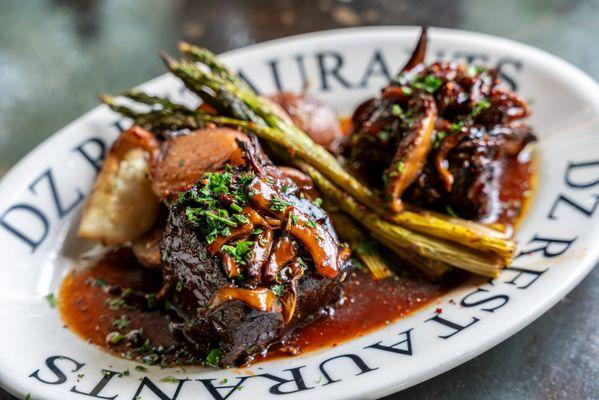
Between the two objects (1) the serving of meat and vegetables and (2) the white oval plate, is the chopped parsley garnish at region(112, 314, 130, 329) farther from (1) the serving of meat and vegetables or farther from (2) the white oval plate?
(2) the white oval plate

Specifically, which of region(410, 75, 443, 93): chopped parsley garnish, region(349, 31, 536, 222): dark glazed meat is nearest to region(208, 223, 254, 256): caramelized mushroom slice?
region(349, 31, 536, 222): dark glazed meat

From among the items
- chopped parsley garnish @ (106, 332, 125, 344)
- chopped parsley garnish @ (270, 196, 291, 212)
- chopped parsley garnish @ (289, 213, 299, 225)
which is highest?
chopped parsley garnish @ (270, 196, 291, 212)

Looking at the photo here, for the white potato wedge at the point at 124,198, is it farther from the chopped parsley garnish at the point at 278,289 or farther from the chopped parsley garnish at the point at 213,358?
the chopped parsley garnish at the point at 278,289

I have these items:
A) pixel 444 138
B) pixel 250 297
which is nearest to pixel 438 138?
pixel 444 138

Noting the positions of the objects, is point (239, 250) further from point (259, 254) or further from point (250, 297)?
point (250, 297)

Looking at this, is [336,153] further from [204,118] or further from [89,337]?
[89,337]

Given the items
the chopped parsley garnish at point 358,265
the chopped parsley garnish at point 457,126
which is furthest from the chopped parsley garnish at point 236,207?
the chopped parsley garnish at point 457,126

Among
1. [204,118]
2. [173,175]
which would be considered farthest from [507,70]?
[173,175]
